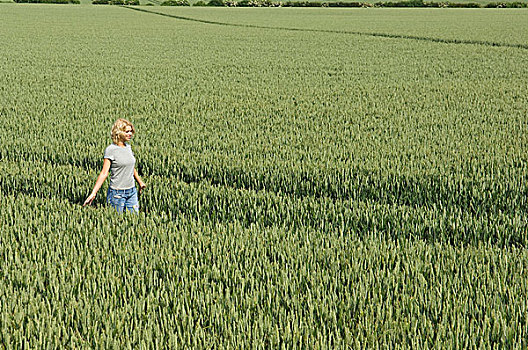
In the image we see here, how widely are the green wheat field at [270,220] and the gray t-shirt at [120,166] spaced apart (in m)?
0.31

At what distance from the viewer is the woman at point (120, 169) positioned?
4.93 metres

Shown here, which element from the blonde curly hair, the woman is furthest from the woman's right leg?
the blonde curly hair

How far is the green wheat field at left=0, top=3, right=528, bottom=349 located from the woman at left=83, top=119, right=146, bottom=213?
0.66ft

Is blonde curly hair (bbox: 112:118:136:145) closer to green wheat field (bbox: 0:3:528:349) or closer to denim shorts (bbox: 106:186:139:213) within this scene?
denim shorts (bbox: 106:186:139:213)

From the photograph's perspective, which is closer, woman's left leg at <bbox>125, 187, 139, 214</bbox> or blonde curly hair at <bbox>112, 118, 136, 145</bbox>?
blonde curly hair at <bbox>112, 118, 136, 145</bbox>

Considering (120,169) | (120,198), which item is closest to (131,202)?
(120,198)

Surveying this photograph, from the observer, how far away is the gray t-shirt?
16.4 feet

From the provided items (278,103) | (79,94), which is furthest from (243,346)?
(79,94)

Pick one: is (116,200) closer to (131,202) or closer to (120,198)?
(120,198)

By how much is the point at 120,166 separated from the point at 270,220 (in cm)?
156

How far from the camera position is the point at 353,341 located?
3.06 meters

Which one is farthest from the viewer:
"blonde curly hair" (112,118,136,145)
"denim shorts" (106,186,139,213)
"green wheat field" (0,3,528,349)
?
"denim shorts" (106,186,139,213)

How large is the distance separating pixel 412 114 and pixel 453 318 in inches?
321

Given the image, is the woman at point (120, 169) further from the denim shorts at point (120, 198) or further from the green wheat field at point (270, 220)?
the green wheat field at point (270, 220)
